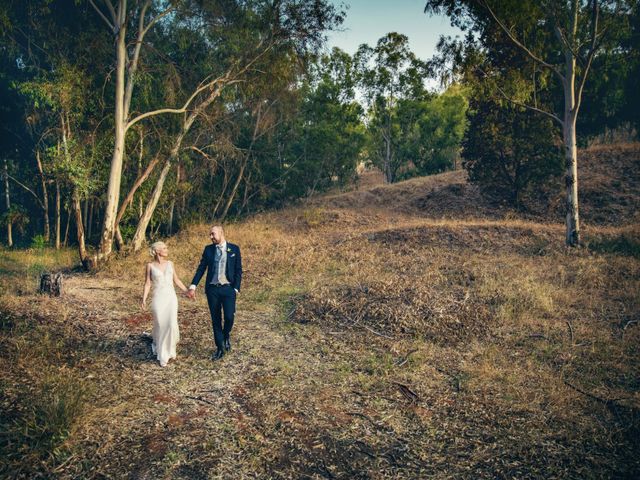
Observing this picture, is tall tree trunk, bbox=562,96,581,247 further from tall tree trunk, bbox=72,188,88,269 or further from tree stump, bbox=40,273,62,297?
tall tree trunk, bbox=72,188,88,269

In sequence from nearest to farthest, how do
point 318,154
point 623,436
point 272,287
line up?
point 623,436
point 272,287
point 318,154

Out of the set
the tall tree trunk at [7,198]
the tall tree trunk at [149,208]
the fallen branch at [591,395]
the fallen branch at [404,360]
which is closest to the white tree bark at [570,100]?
the fallen branch at [591,395]

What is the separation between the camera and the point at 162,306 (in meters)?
6.46

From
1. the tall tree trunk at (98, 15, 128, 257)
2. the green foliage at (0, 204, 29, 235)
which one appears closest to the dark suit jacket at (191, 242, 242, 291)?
the tall tree trunk at (98, 15, 128, 257)

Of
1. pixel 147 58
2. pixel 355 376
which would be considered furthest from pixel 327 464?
pixel 147 58

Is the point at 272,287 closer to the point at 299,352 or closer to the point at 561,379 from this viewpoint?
the point at 299,352

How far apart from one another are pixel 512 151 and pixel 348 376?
56.2 feet

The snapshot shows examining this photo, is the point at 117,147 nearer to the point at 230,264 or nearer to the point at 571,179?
the point at 230,264

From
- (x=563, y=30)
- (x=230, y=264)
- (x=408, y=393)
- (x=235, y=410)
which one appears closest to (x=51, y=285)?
(x=230, y=264)

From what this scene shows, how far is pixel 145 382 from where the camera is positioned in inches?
229

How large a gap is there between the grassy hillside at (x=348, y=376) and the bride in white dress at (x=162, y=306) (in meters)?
0.28

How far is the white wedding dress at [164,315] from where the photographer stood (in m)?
6.41

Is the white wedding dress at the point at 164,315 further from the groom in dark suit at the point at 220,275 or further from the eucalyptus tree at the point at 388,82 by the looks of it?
the eucalyptus tree at the point at 388,82

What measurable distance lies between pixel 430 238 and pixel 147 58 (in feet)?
42.8
